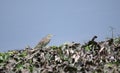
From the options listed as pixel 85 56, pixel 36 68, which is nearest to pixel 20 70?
pixel 36 68

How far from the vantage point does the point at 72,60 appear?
16.3 ft

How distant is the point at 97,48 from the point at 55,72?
0.96m

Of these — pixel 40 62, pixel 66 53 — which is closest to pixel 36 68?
pixel 40 62

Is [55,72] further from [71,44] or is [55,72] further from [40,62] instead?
[71,44]

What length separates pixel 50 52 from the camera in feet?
18.5

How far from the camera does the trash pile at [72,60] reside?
4684mm

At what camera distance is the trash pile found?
4684 millimetres

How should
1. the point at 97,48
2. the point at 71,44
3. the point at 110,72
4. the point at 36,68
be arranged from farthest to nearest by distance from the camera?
1. the point at 71,44
2. the point at 97,48
3. the point at 36,68
4. the point at 110,72

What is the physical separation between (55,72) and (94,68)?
21.0 inches

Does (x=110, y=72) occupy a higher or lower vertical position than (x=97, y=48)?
lower

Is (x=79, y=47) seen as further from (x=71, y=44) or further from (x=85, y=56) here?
(x=85, y=56)

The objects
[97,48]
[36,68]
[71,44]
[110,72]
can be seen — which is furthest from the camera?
[71,44]

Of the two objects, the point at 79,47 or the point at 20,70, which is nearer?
the point at 20,70

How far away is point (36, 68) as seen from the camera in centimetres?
498
